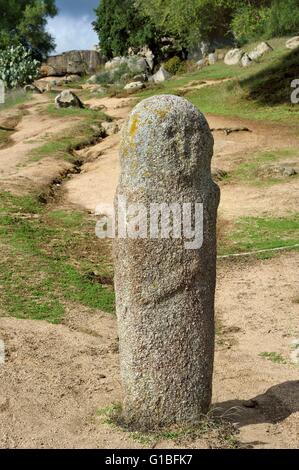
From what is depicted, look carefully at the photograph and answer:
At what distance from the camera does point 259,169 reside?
1803 cm

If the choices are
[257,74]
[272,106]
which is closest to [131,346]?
[272,106]

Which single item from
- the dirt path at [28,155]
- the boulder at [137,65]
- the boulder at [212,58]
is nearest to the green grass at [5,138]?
the dirt path at [28,155]

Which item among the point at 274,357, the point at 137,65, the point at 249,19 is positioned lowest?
the point at 274,357

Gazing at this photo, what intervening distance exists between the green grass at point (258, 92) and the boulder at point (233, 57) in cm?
346

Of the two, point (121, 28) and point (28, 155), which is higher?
point (121, 28)

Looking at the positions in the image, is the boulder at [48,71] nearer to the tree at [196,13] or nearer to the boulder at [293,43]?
the boulder at [293,43]

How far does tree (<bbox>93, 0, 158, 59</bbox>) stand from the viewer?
52969mm

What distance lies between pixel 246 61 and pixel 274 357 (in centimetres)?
2947

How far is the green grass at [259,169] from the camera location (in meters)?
17.2

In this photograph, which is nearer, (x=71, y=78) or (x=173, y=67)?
(x=173, y=67)

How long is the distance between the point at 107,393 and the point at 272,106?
68.6ft

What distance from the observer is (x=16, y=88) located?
1537 inches

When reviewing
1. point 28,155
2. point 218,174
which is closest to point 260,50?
point 28,155

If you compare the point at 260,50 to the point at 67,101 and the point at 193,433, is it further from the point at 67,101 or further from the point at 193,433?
the point at 193,433
